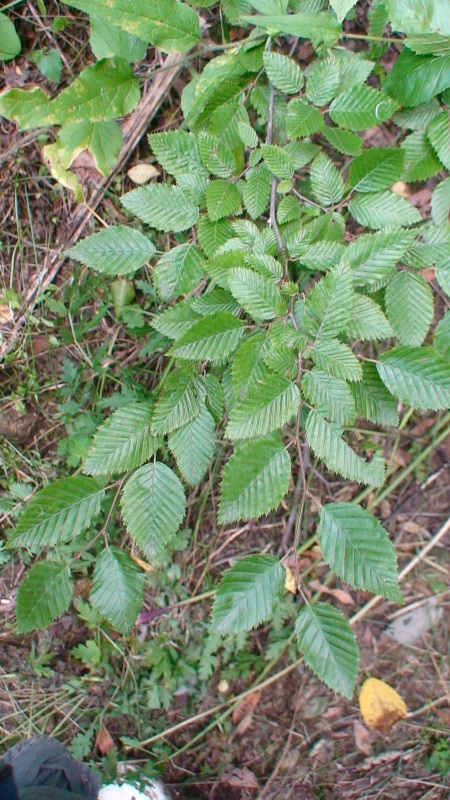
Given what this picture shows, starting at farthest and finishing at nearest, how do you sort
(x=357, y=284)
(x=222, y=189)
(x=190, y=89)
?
1. (x=190, y=89)
2. (x=222, y=189)
3. (x=357, y=284)

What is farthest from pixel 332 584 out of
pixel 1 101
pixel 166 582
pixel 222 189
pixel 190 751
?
pixel 1 101

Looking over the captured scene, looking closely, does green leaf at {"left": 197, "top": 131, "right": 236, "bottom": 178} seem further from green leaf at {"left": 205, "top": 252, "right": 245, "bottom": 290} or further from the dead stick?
the dead stick

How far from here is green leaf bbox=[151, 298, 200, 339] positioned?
1.13 metres

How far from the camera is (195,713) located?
5.81 ft

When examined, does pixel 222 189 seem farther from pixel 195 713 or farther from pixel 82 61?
pixel 195 713

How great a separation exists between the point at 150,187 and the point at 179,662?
1.38 m

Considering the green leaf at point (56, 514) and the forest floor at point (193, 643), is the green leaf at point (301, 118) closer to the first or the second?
the forest floor at point (193, 643)

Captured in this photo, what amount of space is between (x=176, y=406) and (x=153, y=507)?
21cm

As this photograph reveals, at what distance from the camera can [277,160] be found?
1152 millimetres

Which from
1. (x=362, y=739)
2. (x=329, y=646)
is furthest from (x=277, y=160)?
(x=362, y=739)

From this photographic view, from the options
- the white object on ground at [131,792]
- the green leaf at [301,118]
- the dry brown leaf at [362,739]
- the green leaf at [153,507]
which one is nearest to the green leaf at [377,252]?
the green leaf at [301,118]

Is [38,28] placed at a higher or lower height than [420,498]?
higher

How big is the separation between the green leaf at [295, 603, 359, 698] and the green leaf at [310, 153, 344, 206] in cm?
84

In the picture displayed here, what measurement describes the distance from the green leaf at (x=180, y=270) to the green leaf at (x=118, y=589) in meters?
0.57
